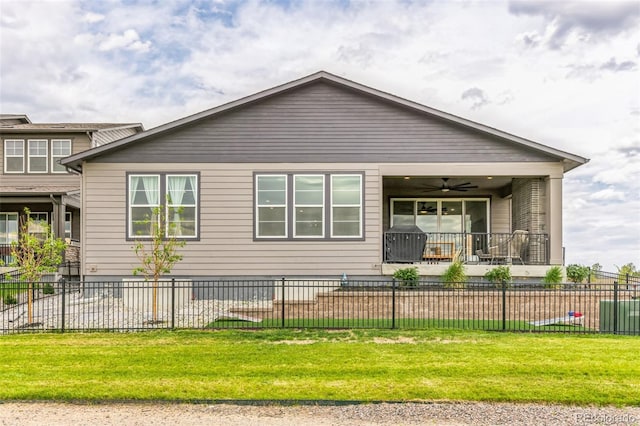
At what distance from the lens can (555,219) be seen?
15867 mm

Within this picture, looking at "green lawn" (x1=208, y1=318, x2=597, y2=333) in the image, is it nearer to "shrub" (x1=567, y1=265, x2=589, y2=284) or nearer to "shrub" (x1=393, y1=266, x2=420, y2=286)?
"shrub" (x1=393, y1=266, x2=420, y2=286)

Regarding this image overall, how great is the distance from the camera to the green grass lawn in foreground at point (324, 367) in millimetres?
7016

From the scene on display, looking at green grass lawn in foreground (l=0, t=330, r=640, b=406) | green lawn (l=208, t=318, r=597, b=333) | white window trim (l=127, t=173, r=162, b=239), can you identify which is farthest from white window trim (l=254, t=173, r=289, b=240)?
green grass lawn in foreground (l=0, t=330, r=640, b=406)

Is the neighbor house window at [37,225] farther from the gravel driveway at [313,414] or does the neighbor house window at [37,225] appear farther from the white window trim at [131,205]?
the gravel driveway at [313,414]

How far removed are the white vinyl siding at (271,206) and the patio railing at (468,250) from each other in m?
3.14

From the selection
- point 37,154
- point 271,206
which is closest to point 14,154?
point 37,154

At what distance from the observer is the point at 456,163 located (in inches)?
629

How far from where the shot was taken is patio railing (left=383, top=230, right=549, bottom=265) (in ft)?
52.5

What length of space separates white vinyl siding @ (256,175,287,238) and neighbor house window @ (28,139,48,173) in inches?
515

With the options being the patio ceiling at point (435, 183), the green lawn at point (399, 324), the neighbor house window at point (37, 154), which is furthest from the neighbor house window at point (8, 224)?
the patio ceiling at point (435, 183)

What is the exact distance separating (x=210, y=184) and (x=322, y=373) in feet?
30.4

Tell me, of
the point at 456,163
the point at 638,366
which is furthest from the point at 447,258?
the point at 638,366

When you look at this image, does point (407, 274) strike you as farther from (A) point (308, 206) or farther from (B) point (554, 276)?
(B) point (554, 276)

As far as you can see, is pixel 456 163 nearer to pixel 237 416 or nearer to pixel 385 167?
pixel 385 167
